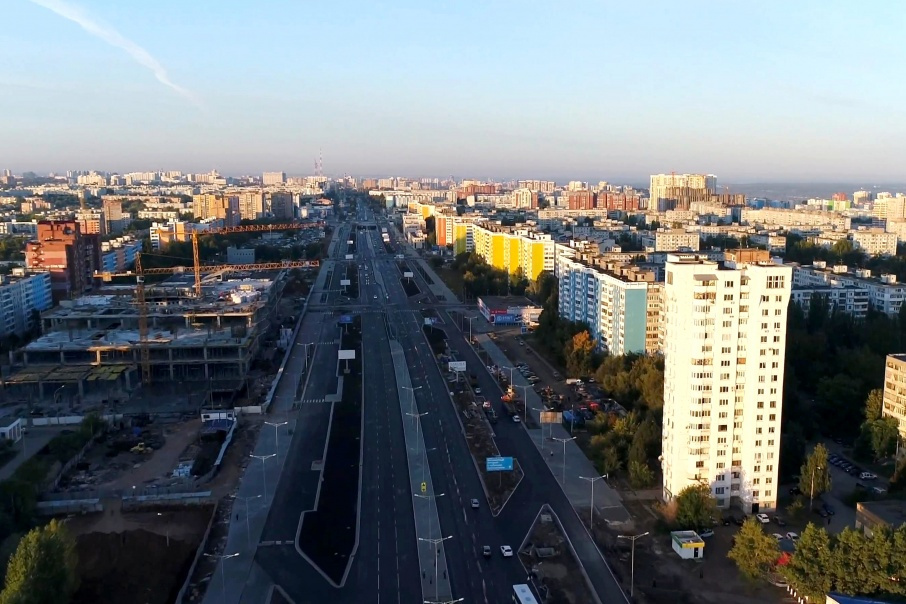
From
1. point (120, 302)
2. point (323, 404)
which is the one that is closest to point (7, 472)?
point (323, 404)

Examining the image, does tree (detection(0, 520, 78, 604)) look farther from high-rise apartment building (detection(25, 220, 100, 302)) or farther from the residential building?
high-rise apartment building (detection(25, 220, 100, 302))

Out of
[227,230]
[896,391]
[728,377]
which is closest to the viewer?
[728,377]

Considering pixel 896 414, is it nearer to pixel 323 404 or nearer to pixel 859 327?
pixel 859 327

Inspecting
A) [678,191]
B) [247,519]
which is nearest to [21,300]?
[247,519]

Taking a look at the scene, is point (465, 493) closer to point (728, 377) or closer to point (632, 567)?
point (632, 567)

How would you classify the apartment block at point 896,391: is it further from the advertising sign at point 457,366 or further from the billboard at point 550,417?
the advertising sign at point 457,366
